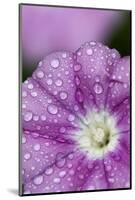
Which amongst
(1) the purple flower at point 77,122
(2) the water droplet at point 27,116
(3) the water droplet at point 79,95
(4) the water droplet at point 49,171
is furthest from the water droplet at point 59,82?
(4) the water droplet at point 49,171

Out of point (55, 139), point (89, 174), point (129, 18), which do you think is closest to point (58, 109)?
point (55, 139)

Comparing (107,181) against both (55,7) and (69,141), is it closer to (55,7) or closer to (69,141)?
(69,141)

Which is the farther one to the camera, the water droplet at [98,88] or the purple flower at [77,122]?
the water droplet at [98,88]

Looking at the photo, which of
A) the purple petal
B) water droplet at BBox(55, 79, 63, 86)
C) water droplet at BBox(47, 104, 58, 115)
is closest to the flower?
the purple petal

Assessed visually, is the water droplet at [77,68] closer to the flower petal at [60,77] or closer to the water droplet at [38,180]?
the flower petal at [60,77]

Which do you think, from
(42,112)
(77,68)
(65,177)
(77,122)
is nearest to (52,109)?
(42,112)
